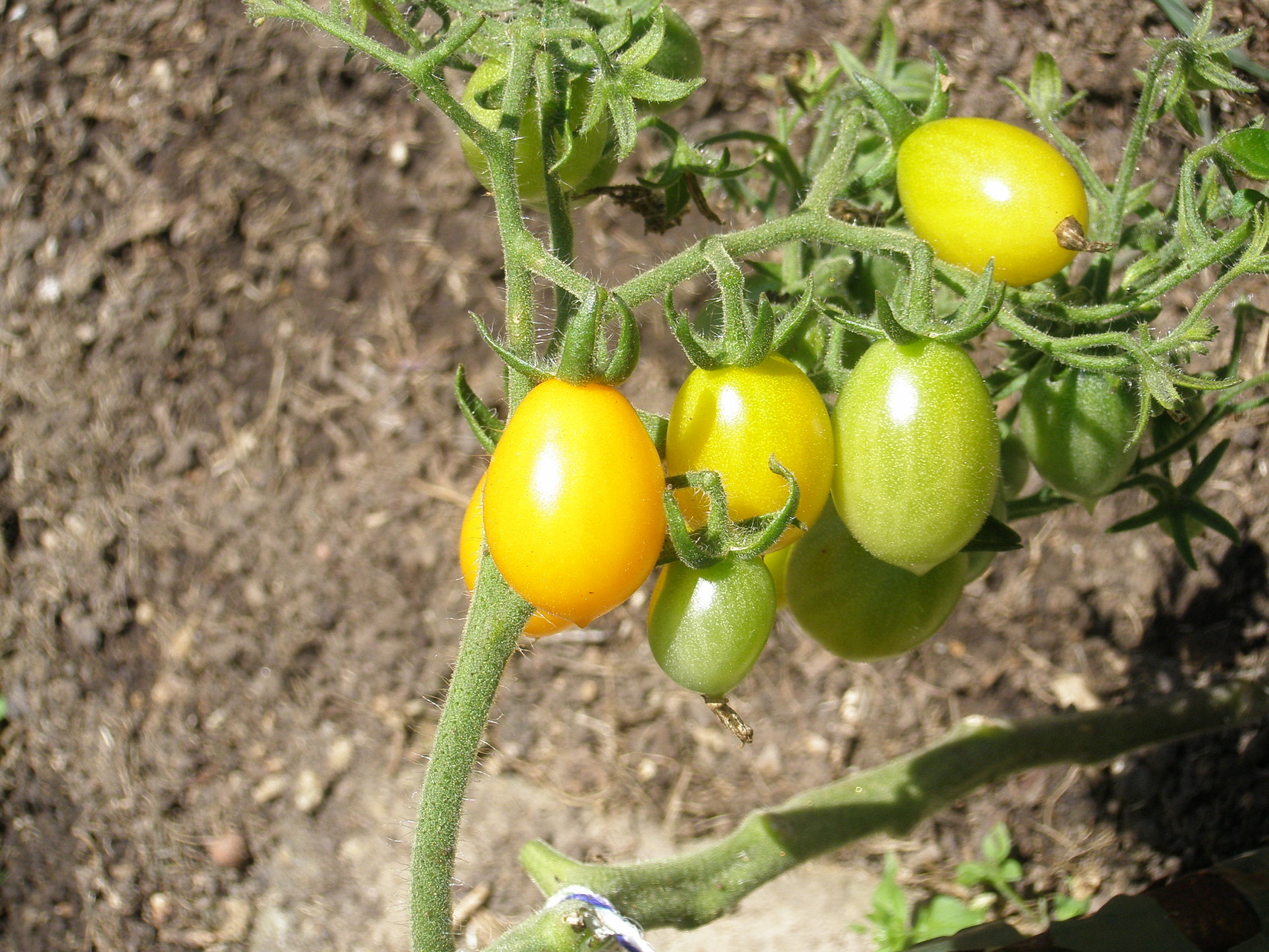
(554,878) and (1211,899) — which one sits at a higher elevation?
(554,878)

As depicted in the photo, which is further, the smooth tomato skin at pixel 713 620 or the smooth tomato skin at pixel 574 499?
the smooth tomato skin at pixel 713 620

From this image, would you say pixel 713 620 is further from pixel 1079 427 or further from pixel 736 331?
pixel 1079 427

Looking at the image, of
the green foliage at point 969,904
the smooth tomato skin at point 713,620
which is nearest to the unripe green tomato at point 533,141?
the smooth tomato skin at point 713,620

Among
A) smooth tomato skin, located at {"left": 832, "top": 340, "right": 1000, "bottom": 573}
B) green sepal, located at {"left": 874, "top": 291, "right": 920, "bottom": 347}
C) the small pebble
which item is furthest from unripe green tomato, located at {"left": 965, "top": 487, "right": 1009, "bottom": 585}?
the small pebble

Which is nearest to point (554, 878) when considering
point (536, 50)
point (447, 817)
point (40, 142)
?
point (447, 817)

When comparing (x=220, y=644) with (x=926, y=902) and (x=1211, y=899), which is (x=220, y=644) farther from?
(x=1211, y=899)

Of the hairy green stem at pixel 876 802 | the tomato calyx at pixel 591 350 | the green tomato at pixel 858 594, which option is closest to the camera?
the tomato calyx at pixel 591 350

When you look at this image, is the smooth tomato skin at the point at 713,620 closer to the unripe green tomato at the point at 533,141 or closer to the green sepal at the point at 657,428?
the green sepal at the point at 657,428
